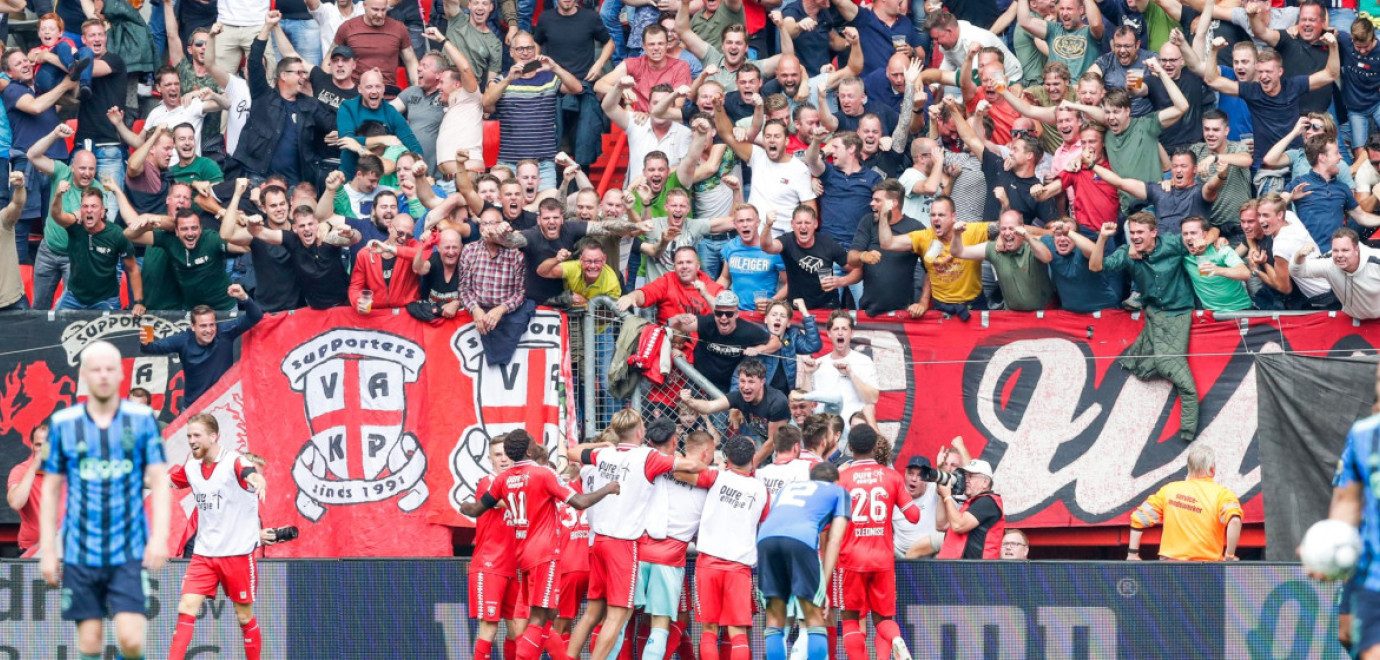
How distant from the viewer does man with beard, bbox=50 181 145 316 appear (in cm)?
1892

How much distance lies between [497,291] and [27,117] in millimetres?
6849

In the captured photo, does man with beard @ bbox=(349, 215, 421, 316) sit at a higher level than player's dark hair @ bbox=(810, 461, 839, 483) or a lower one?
higher

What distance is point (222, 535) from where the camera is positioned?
15.3m

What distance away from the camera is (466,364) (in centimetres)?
1758

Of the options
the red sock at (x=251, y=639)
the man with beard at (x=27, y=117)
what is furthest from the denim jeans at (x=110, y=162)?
the red sock at (x=251, y=639)

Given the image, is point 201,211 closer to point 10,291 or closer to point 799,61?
point 10,291

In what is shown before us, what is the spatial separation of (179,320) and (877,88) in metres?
7.69

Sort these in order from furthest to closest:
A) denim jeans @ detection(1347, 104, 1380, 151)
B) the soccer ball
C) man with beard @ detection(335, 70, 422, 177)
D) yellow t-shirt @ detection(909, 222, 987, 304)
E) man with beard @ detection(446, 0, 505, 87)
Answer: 1. man with beard @ detection(446, 0, 505, 87)
2. man with beard @ detection(335, 70, 422, 177)
3. denim jeans @ detection(1347, 104, 1380, 151)
4. yellow t-shirt @ detection(909, 222, 987, 304)
5. the soccer ball

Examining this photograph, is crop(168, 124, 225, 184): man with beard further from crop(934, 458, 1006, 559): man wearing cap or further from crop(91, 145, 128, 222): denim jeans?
crop(934, 458, 1006, 559): man wearing cap

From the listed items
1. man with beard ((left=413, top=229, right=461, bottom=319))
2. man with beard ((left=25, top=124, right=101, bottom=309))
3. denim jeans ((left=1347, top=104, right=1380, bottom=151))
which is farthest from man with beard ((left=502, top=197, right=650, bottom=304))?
denim jeans ((left=1347, top=104, right=1380, bottom=151))

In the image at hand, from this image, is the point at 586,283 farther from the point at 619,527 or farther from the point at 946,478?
the point at 946,478

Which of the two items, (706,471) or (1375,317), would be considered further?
(1375,317)

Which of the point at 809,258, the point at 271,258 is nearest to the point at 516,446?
the point at 809,258

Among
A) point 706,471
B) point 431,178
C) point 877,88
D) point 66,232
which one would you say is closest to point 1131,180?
point 877,88
